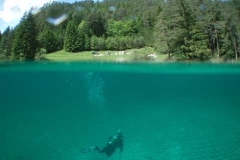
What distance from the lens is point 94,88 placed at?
43562 millimetres

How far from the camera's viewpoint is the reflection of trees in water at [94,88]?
118 ft

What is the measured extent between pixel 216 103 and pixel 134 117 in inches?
426

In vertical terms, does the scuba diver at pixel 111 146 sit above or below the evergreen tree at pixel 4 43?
below

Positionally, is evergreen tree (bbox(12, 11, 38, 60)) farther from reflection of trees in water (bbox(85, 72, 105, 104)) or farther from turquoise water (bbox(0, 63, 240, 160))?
reflection of trees in water (bbox(85, 72, 105, 104))

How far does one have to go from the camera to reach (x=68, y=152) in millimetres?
17375

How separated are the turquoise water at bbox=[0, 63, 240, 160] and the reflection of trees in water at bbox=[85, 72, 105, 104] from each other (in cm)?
14

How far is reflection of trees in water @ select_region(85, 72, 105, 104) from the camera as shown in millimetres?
35828

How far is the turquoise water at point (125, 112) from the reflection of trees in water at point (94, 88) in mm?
144

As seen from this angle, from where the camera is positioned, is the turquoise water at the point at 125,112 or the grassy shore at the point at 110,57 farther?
the grassy shore at the point at 110,57

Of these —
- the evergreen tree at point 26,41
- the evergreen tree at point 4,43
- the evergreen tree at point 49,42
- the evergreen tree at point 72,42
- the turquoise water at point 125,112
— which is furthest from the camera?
the evergreen tree at point 49,42

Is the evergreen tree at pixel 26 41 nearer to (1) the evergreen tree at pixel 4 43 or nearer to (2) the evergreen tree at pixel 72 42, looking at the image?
(1) the evergreen tree at pixel 4 43

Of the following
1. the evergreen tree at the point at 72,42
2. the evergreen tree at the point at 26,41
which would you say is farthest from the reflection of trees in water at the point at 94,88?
the evergreen tree at the point at 72,42

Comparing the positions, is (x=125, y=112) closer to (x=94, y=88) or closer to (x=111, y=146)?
(x=111, y=146)

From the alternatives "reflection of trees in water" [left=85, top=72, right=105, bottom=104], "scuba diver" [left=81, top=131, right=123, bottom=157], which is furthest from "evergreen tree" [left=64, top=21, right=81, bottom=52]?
"scuba diver" [left=81, top=131, right=123, bottom=157]
